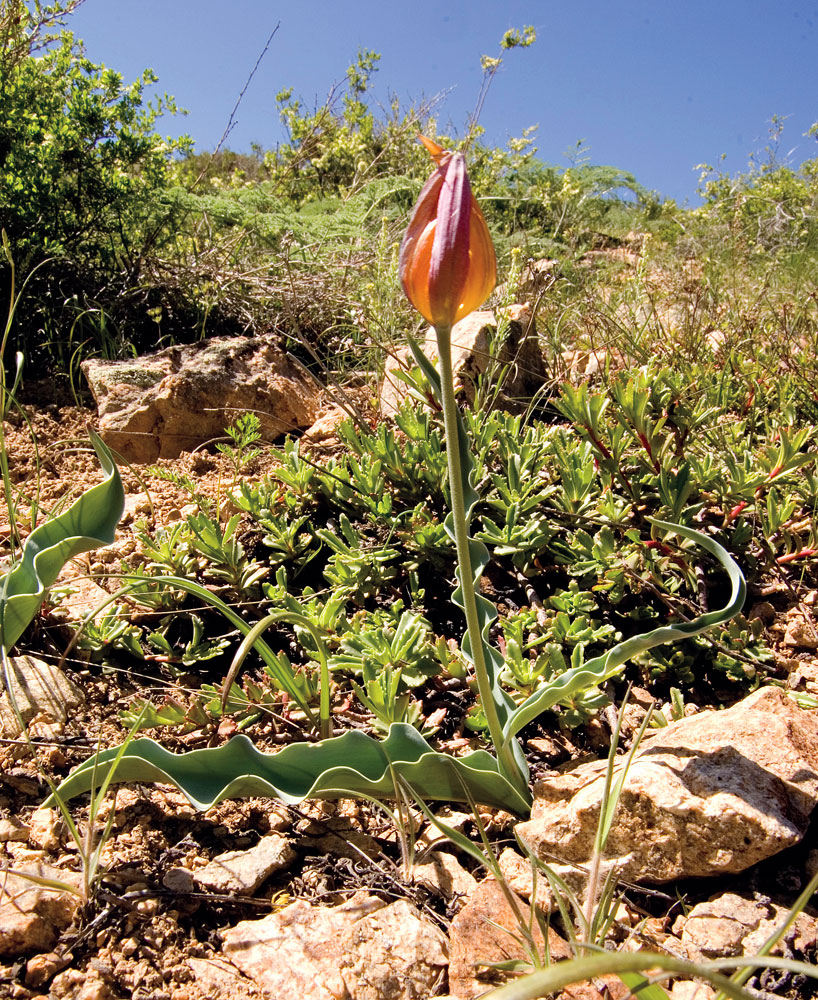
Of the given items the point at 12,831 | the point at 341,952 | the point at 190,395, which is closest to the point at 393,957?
the point at 341,952

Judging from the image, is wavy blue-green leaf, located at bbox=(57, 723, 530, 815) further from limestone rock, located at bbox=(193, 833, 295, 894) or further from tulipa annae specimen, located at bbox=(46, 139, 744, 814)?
limestone rock, located at bbox=(193, 833, 295, 894)

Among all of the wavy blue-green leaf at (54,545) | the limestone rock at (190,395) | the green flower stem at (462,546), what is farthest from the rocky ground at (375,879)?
the limestone rock at (190,395)

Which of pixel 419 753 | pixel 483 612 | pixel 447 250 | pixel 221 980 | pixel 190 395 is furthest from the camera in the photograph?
pixel 190 395

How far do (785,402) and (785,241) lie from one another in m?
5.99

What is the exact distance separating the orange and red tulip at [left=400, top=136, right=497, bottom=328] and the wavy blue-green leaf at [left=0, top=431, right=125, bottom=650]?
0.79 m

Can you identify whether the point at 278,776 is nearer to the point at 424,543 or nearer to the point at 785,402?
the point at 424,543

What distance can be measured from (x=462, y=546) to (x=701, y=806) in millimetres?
669

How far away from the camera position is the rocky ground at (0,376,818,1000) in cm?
116

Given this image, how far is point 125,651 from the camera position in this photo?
6.60 feet

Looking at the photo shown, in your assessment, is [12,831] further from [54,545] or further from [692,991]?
[692,991]

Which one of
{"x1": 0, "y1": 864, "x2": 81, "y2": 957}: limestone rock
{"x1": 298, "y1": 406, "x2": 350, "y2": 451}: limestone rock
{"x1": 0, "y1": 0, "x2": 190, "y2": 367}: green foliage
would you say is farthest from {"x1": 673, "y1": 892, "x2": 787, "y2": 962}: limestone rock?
{"x1": 0, "y1": 0, "x2": 190, "y2": 367}: green foliage

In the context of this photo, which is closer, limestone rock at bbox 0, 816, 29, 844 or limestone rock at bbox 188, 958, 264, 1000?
limestone rock at bbox 188, 958, 264, 1000

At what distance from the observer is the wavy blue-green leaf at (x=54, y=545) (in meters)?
1.48

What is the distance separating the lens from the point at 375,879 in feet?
4.48
